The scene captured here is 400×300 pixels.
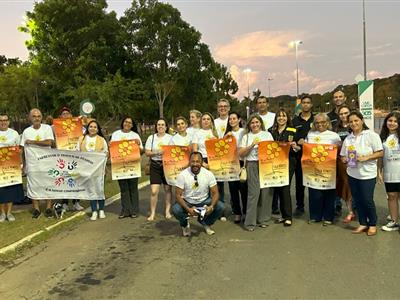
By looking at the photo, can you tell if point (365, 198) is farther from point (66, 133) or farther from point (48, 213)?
point (66, 133)

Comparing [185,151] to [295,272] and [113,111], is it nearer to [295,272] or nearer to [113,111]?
[295,272]

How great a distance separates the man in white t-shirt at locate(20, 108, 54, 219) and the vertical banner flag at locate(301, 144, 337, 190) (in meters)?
4.78

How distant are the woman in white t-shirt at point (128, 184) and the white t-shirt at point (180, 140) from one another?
30.3 inches

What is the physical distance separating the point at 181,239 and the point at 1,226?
3426mm

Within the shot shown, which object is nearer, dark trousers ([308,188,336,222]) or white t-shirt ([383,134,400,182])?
white t-shirt ([383,134,400,182])

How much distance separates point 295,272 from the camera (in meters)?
5.19

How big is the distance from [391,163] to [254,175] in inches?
82.1

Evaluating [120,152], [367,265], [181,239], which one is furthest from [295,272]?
[120,152]

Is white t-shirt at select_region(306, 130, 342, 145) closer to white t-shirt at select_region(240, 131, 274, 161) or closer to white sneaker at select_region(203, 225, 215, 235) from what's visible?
white t-shirt at select_region(240, 131, 274, 161)

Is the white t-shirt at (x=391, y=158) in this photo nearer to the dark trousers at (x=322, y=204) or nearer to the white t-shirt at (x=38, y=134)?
the dark trousers at (x=322, y=204)

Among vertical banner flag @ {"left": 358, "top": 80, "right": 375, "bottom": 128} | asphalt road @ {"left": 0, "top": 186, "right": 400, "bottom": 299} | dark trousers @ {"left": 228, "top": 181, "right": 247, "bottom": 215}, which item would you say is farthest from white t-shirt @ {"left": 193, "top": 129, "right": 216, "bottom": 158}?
vertical banner flag @ {"left": 358, "top": 80, "right": 375, "bottom": 128}

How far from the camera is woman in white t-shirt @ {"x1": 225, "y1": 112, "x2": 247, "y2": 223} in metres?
7.57

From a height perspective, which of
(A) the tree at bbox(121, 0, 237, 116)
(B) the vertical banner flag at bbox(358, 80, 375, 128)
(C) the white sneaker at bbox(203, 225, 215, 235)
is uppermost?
(A) the tree at bbox(121, 0, 237, 116)

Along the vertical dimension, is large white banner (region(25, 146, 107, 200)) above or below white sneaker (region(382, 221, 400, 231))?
above
